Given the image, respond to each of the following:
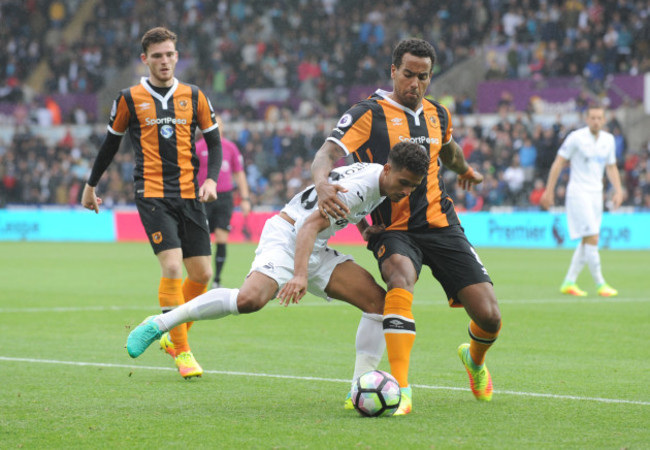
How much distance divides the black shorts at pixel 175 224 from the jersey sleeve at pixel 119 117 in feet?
1.68

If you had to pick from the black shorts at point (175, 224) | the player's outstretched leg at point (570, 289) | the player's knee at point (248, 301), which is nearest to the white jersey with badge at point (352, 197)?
the player's knee at point (248, 301)

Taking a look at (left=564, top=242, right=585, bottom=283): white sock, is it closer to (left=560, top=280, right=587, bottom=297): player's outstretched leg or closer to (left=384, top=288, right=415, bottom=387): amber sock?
(left=560, top=280, right=587, bottom=297): player's outstretched leg

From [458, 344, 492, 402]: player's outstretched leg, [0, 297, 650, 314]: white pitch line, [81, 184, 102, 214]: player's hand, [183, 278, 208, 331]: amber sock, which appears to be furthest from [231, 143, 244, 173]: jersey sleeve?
[458, 344, 492, 402]: player's outstretched leg

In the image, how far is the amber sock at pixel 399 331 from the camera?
19.0 feet

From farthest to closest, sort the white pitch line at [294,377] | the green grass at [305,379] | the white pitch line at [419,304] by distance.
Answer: the white pitch line at [419,304]
the white pitch line at [294,377]
the green grass at [305,379]

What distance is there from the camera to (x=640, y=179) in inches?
912

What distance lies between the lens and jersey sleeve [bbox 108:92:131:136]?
7363 millimetres

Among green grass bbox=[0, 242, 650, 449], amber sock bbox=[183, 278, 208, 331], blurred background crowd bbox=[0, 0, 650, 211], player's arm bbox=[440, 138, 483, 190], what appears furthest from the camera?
blurred background crowd bbox=[0, 0, 650, 211]

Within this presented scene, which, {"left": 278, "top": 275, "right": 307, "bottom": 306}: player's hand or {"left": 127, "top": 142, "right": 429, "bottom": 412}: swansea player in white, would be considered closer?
{"left": 278, "top": 275, "right": 307, "bottom": 306}: player's hand

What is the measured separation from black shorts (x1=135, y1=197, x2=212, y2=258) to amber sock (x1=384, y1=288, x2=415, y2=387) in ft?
6.78

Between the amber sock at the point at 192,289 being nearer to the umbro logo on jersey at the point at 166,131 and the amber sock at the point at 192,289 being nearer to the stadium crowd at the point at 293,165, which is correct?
the umbro logo on jersey at the point at 166,131

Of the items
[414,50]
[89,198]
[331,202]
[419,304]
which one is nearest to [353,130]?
[414,50]

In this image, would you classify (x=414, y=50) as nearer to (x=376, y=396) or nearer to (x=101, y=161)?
(x=376, y=396)

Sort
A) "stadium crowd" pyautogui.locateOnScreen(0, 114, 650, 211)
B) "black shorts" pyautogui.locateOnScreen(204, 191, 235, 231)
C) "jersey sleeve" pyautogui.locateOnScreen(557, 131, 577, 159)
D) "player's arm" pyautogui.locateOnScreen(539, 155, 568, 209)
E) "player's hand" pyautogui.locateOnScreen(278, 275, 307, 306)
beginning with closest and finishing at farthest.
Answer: "player's hand" pyautogui.locateOnScreen(278, 275, 307, 306) < "player's arm" pyautogui.locateOnScreen(539, 155, 568, 209) < "jersey sleeve" pyautogui.locateOnScreen(557, 131, 577, 159) < "black shorts" pyautogui.locateOnScreen(204, 191, 235, 231) < "stadium crowd" pyautogui.locateOnScreen(0, 114, 650, 211)
